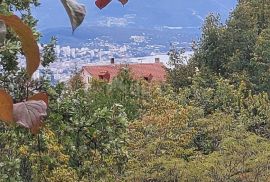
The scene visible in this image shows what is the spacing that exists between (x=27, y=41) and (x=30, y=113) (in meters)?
0.04

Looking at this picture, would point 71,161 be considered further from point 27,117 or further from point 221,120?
point 27,117

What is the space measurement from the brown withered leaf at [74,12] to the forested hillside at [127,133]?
0.04 m

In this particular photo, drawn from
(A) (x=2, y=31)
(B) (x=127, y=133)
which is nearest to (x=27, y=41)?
(A) (x=2, y=31)

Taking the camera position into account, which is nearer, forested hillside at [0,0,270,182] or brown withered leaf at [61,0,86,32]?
brown withered leaf at [61,0,86,32]

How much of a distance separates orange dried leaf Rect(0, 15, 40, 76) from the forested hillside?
0.01 meters

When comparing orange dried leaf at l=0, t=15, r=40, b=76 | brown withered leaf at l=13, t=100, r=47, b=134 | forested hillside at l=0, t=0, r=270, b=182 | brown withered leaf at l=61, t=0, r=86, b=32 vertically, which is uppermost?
brown withered leaf at l=61, t=0, r=86, b=32

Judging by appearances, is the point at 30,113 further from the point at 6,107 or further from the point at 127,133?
the point at 127,133

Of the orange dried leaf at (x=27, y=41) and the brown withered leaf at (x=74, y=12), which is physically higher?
the brown withered leaf at (x=74, y=12)

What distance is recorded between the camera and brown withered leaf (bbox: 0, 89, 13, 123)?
273 millimetres

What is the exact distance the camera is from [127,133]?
5.73 meters

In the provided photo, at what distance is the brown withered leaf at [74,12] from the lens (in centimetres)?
29

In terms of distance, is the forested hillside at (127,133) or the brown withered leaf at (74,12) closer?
the brown withered leaf at (74,12)

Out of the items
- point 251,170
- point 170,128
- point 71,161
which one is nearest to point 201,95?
point 170,128

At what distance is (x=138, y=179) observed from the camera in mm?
5867
